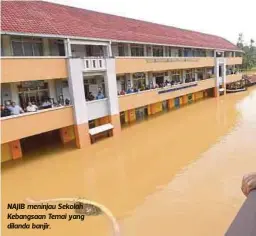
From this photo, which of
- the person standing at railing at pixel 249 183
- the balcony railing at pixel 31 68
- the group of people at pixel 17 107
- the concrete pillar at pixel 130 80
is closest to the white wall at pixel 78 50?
the balcony railing at pixel 31 68

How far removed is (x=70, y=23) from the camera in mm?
16766

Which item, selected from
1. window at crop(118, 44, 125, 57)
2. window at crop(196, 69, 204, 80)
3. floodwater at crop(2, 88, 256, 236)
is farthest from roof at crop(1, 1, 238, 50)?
window at crop(196, 69, 204, 80)

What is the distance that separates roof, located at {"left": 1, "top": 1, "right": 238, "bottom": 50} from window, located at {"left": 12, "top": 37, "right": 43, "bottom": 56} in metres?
0.83

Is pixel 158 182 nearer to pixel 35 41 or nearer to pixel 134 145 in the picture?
pixel 134 145

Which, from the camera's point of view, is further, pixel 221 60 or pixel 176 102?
pixel 221 60

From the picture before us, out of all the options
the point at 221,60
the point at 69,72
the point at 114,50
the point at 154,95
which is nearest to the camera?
the point at 69,72

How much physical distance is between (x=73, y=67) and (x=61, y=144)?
15.5ft

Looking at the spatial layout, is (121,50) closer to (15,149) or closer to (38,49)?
(38,49)

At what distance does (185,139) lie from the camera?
54.2ft

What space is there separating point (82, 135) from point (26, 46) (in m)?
5.22

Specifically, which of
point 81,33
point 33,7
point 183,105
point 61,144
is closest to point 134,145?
point 61,144

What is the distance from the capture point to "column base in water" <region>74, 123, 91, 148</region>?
15188 mm

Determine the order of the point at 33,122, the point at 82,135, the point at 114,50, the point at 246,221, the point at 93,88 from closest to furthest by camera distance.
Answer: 1. the point at 246,221
2. the point at 33,122
3. the point at 82,135
4. the point at 93,88
5. the point at 114,50

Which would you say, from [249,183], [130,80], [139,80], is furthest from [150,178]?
[139,80]
